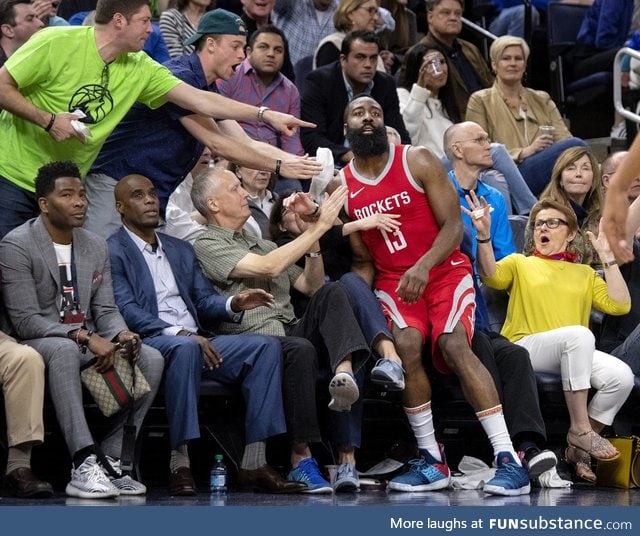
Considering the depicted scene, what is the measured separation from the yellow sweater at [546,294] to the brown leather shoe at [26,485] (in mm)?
2562

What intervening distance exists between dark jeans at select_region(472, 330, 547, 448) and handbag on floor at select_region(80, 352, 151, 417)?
1.68 meters

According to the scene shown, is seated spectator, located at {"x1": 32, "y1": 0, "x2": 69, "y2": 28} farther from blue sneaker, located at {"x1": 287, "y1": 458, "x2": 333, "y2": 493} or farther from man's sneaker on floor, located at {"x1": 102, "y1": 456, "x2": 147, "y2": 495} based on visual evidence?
blue sneaker, located at {"x1": 287, "y1": 458, "x2": 333, "y2": 493}

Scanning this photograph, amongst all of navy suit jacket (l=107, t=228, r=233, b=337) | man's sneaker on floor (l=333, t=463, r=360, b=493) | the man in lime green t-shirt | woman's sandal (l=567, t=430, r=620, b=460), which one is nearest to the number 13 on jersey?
the man in lime green t-shirt

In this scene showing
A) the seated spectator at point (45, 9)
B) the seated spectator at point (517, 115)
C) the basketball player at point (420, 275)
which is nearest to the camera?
the basketball player at point (420, 275)

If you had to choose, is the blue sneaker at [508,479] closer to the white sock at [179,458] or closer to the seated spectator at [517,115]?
the white sock at [179,458]

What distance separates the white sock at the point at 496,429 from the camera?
6.34 meters

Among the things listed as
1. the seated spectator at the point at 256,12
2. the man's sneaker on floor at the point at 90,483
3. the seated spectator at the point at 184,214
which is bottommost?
the man's sneaker on floor at the point at 90,483

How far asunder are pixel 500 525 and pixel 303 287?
1.98 meters


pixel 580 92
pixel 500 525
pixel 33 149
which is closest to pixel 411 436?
pixel 500 525

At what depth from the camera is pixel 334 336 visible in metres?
6.38

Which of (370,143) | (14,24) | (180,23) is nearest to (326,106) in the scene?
(180,23)

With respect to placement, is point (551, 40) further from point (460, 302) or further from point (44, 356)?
point (44, 356)

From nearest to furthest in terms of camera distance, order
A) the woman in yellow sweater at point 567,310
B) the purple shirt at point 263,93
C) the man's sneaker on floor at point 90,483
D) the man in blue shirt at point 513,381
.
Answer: the man's sneaker on floor at point 90,483, the man in blue shirt at point 513,381, the woman in yellow sweater at point 567,310, the purple shirt at point 263,93

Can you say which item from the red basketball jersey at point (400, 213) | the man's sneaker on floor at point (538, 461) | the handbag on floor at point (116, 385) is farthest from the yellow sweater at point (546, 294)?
the handbag on floor at point (116, 385)
